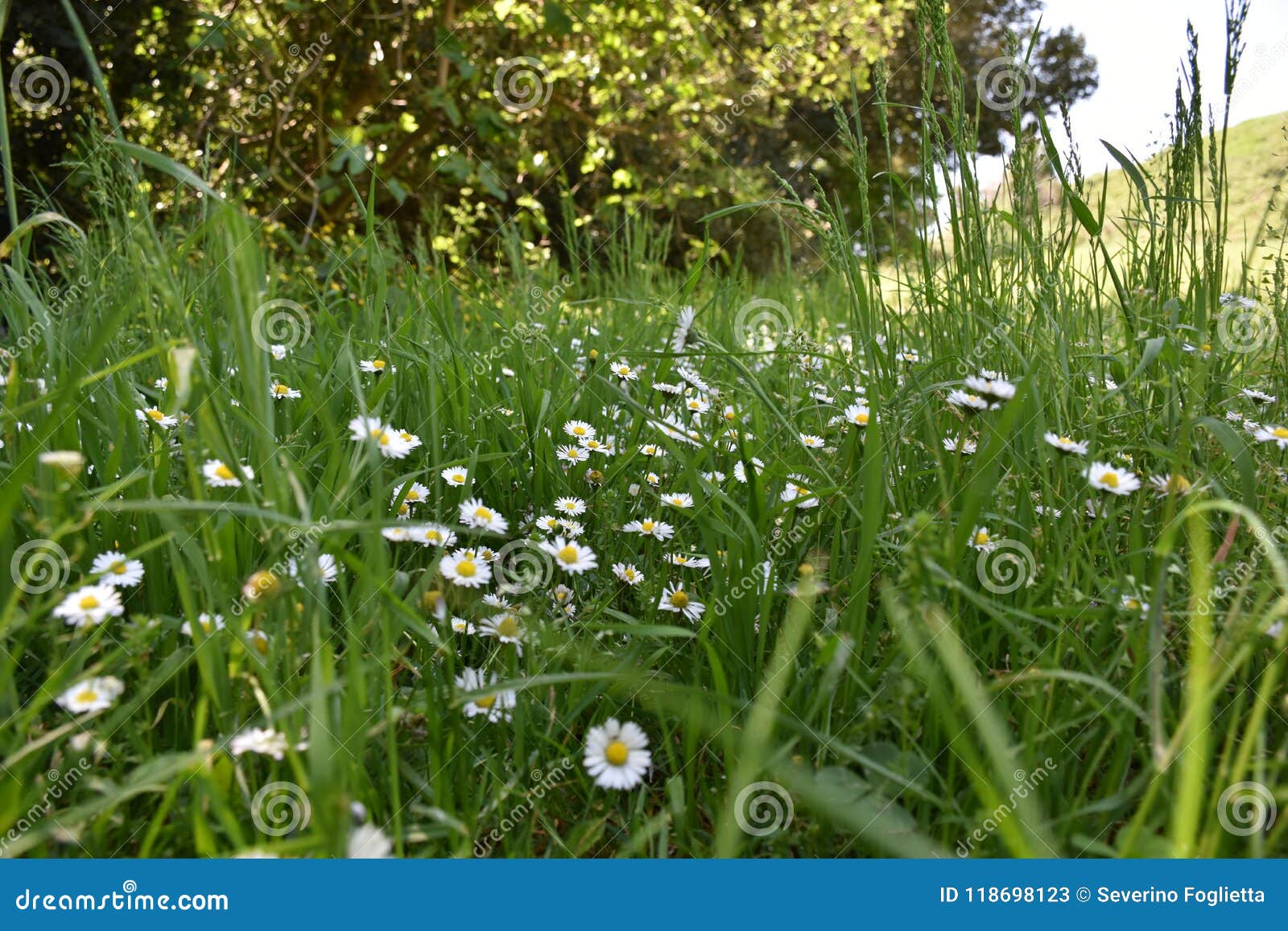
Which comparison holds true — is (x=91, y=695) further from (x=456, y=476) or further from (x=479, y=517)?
(x=456, y=476)

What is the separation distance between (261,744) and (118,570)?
0.36 metres

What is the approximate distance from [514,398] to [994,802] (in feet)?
4.09

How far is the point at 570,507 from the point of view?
147 centimetres

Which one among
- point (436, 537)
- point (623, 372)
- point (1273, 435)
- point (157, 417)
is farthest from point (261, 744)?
point (1273, 435)

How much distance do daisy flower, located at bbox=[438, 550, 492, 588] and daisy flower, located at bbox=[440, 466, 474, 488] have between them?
0.80 ft

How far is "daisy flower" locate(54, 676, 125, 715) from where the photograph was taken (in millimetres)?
856

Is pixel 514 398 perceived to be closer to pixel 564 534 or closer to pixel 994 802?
pixel 564 534

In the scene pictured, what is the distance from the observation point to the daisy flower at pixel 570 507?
4.79 ft

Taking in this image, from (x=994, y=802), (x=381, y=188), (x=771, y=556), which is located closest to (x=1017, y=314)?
(x=771, y=556)

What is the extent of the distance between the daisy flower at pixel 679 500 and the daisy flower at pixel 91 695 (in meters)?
0.81

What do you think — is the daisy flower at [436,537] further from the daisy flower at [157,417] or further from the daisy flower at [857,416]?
the daisy flower at [857,416]

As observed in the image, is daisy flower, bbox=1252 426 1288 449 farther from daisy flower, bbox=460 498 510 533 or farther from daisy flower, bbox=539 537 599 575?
daisy flower, bbox=460 498 510 533

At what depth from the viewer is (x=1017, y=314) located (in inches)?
67.9

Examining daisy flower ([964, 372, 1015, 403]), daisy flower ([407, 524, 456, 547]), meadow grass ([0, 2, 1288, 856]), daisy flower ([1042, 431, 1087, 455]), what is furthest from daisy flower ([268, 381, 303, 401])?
daisy flower ([1042, 431, 1087, 455])
